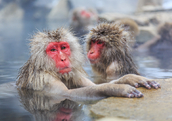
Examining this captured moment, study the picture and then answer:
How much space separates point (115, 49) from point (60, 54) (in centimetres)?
129

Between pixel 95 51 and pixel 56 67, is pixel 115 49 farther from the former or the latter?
pixel 56 67

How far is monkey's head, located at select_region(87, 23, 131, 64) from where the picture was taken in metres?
4.62

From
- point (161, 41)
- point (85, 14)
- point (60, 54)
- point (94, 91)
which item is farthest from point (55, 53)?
point (85, 14)

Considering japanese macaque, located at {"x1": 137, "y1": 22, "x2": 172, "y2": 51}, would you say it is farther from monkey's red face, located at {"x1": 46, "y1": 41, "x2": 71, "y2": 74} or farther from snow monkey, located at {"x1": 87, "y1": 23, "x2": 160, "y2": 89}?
monkey's red face, located at {"x1": 46, "y1": 41, "x2": 71, "y2": 74}

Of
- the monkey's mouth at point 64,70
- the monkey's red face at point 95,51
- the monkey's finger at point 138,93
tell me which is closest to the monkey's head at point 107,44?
the monkey's red face at point 95,51

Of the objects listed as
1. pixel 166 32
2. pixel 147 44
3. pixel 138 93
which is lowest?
pixel 138 93

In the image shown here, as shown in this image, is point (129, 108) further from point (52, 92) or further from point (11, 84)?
point (11, 84)

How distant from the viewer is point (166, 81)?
144 inches

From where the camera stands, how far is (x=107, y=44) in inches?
183

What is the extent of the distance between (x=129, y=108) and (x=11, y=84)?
2431 millimetres

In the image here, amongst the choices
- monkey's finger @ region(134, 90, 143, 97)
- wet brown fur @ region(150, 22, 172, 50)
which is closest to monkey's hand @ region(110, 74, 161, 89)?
monkey's finger @ region(134, 90, 143, 97)

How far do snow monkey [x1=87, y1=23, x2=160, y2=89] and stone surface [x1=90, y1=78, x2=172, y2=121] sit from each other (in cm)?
141

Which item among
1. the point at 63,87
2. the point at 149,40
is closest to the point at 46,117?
the point at 63,87

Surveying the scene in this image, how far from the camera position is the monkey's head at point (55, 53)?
3.67 m
